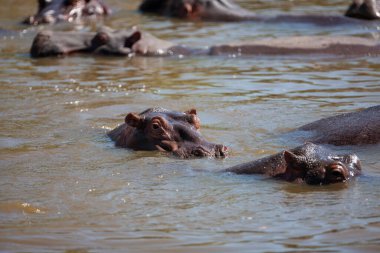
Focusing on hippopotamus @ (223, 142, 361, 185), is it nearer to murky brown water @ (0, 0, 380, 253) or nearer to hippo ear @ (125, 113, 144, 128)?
murky brown water @ (0, 0, 380, 253)

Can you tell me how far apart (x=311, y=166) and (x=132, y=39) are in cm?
692

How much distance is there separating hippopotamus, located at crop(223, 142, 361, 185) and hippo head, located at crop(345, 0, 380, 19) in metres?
8.71

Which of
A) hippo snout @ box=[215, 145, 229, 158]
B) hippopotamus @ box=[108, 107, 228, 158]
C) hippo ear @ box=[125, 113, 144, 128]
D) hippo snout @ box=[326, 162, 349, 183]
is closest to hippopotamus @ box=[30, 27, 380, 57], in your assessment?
hippopotamus @ box=[108, 107, 228, 158]

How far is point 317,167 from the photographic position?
237 inches

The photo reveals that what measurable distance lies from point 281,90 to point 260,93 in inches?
9.5

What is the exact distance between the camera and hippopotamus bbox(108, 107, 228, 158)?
23.0ft

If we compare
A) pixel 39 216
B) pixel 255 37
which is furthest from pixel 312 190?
pixel 255 37

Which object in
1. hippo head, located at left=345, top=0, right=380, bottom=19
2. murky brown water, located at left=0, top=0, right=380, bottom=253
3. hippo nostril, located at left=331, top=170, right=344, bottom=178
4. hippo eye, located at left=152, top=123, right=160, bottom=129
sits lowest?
murky brown water, located at left=0, top=0, right=380, bottom=253

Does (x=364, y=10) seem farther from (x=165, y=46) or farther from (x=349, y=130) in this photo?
(x=349, y=130)

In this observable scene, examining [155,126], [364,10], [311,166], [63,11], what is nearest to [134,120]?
[155,126]

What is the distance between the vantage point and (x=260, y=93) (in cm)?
990

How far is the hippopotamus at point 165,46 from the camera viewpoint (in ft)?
40.3

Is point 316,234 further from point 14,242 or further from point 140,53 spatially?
point 140,53

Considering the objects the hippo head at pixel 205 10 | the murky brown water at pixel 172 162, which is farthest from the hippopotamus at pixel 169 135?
the hippo head at pixel 205 10
